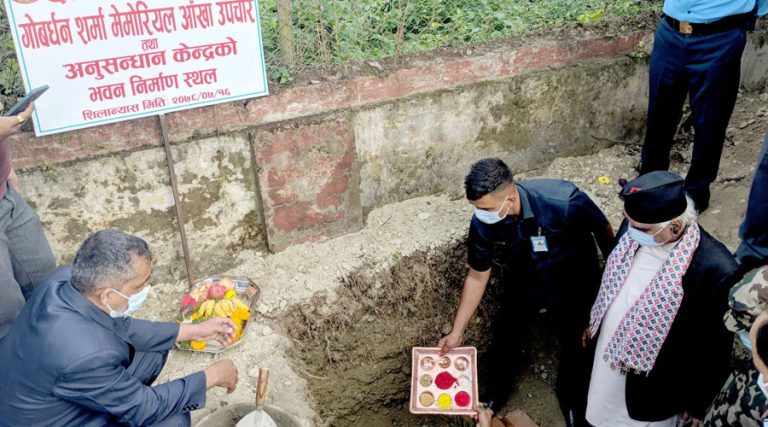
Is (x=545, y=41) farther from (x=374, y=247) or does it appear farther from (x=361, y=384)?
(x=361, y=384)

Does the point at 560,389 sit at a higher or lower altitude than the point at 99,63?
lower

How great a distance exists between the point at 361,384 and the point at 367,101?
1957 millimetres

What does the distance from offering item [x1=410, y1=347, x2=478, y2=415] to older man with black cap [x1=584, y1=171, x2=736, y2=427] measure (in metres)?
0.75

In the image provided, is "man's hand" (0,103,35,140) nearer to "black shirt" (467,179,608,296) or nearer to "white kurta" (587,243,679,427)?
"black shirt" (467,179,608,296)

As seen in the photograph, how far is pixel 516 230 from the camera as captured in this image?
361 cm

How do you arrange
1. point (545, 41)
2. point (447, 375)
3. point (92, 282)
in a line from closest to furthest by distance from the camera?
1. point (92, 282)
2. point (447, 375)
3. point (545, 41)

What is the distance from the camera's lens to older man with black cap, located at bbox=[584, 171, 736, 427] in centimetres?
292

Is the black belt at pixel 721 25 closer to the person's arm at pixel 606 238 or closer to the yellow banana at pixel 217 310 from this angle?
the person's arm at pixel 606 238

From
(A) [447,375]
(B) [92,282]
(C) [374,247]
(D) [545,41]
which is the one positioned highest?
(D) [545,41]

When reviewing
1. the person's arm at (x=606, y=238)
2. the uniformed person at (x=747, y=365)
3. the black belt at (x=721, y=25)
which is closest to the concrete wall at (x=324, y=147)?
the black belt at (x=721, y=25)

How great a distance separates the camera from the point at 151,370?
323 cm

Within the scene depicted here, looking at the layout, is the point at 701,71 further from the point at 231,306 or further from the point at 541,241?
the point at 231,306

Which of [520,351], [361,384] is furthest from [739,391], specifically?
[361,384]

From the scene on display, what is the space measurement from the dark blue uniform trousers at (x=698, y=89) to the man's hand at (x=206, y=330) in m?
3.25
